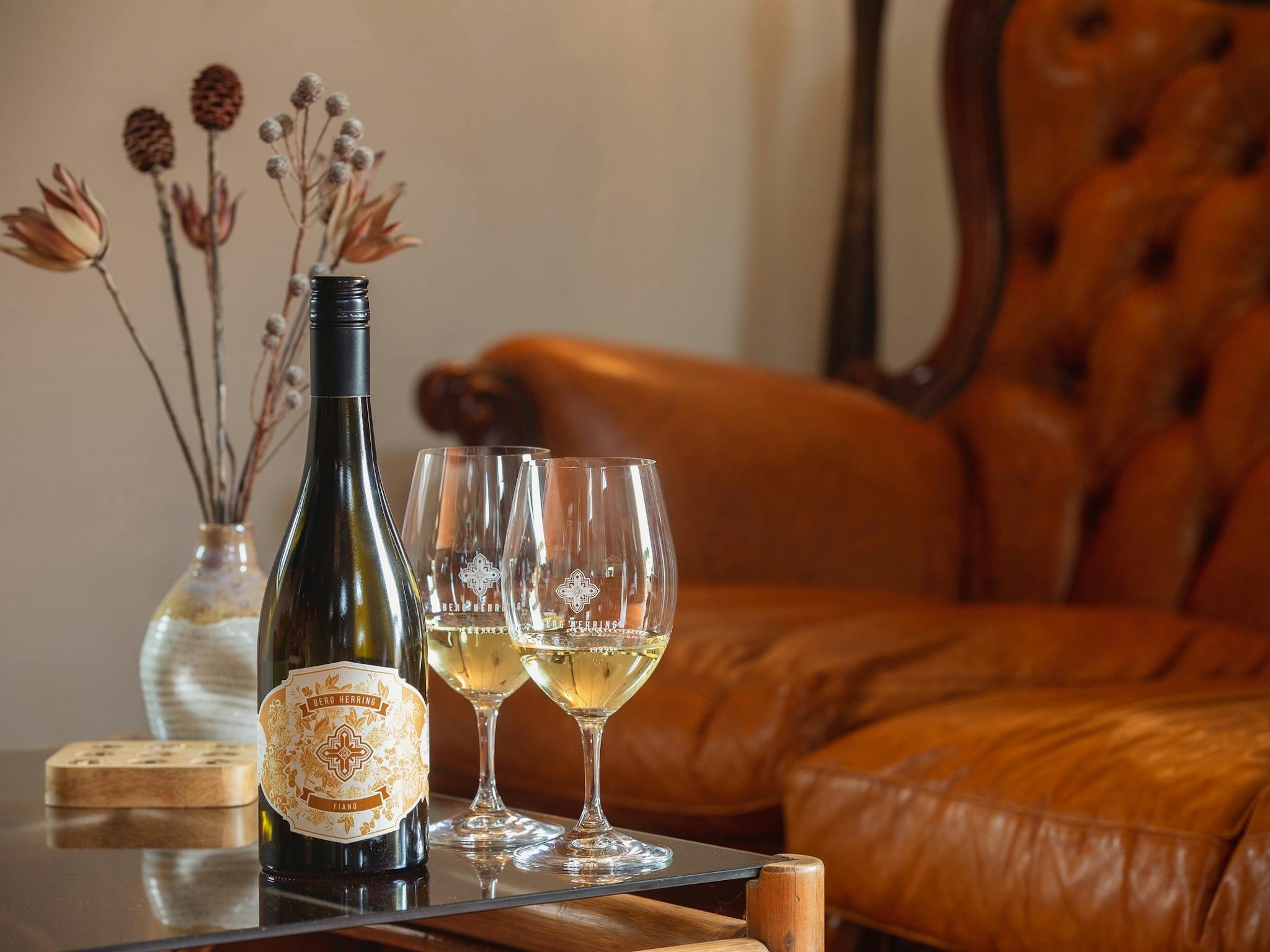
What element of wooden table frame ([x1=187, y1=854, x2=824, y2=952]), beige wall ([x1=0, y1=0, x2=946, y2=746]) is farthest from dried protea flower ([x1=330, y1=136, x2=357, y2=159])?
beige wall ([x1=0, y1=0, x2=946, y2=746])

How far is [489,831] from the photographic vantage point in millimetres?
723

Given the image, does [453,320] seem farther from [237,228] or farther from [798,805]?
[798,805]

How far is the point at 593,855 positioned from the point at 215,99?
1.90ft

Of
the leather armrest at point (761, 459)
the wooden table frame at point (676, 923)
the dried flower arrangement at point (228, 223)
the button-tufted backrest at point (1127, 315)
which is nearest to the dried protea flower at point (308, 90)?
the dried flower arrangement at point (228, 223)

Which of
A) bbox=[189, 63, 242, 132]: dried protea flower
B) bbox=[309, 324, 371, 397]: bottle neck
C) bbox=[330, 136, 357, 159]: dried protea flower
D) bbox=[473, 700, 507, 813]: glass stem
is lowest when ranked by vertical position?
bbox=[473, 700, 507, 813]: glass stem

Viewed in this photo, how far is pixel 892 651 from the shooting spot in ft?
4.09

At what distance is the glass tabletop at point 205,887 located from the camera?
579mm

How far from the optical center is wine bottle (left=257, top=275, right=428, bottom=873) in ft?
2.08

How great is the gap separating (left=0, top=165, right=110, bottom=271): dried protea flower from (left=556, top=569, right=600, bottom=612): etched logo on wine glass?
46cm

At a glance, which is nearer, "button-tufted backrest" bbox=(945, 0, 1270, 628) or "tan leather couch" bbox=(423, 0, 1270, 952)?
"tan leather couch" bbox=(423, 0, 1270, 952)

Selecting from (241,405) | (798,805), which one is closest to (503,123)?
(241,405)

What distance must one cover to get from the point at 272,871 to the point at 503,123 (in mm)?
1580

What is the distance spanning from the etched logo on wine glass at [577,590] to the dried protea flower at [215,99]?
479 mm

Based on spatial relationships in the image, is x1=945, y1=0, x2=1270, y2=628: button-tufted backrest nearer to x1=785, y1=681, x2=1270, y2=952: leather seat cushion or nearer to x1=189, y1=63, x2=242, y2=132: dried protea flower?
x1=785, y1=681, x2=1270, y2=952: leather seat cushion
